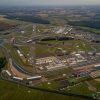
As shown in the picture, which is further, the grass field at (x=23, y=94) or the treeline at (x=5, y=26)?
the treeline at (x=5, y=26)

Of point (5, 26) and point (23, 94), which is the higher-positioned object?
point (5, 26)

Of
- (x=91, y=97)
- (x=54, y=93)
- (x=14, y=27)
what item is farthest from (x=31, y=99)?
(x=14, y=27)

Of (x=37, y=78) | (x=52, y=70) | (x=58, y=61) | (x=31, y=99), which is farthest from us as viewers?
(x=58, y=61)

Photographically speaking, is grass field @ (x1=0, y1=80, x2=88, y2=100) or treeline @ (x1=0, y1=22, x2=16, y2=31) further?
treeline @ (x1=0, y1=22, x2=16, y2=31)

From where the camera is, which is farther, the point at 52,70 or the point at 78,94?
the point at 52,70

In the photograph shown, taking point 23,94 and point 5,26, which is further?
point 5,26

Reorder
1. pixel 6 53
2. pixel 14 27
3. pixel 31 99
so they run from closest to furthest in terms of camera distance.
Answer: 1. pixel 31 99
2. pixel 6 53
3. pixel 14 27

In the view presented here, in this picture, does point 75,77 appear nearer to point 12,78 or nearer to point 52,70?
point 52,70

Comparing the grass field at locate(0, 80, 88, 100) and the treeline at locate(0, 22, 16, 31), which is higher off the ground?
the treeline at locate(0, 22, 16, 31)
